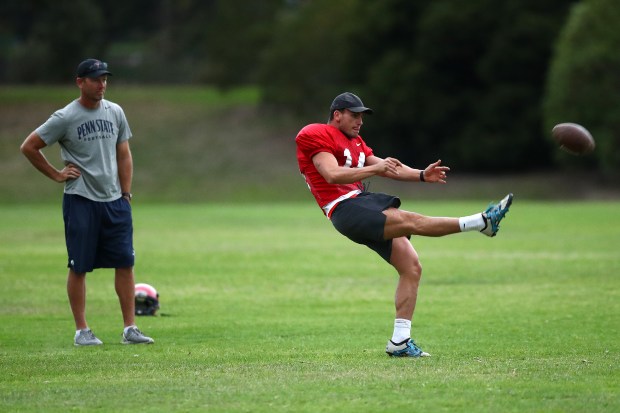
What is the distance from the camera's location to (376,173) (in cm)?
1005

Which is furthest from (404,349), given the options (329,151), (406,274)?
(329,151)

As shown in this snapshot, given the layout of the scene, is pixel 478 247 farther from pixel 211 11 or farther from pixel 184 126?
pixel 211 11

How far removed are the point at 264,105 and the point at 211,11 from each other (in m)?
31.8

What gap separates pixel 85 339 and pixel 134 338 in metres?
0.51

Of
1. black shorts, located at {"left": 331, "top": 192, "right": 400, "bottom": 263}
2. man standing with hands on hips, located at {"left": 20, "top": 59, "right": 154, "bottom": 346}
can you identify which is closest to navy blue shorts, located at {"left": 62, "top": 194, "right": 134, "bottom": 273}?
man standing with hands on hips, located at {"left": 20, "top": 59, "right": 154, "bottom": 346}

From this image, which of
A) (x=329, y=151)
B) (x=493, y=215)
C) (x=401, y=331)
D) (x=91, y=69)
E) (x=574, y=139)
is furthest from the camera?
(x=574, y=139)

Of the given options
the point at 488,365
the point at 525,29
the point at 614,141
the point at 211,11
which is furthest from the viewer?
the point at 211,11

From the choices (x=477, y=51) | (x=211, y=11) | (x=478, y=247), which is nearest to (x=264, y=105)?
(x=477, y=51)

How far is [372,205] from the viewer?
10328 mm

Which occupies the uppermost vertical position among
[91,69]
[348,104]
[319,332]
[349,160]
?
[91,69]

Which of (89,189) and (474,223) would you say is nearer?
(474,223)

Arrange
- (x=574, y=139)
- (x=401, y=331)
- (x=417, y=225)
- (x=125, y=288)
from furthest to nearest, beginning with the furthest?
(x=125, y=288), (x=574, y=139), (x=401, y=331), (x=417, y=225)

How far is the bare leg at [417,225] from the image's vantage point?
10133mm

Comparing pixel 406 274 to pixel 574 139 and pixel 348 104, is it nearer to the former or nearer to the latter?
pixel 348 104
